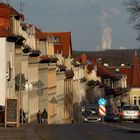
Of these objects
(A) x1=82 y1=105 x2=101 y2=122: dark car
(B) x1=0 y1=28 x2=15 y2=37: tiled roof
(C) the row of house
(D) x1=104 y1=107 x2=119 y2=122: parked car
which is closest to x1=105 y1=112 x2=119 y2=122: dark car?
(D) x1=104 y1=107 x2=119 y2=122: parked car

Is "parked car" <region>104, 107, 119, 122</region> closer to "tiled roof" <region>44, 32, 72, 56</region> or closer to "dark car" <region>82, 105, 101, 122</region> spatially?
"dark car" <region>82, 105, 101, 122</region>

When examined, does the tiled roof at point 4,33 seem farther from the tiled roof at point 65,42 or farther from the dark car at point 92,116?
the tiled roof at point 65,42

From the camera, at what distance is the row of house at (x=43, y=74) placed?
62688 mm

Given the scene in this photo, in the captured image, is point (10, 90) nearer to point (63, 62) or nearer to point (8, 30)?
point (8, 30)

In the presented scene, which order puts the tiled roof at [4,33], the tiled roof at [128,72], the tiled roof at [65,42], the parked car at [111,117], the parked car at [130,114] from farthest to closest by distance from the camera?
the tiled roof at [128,72] → the tiled roof at [65,42] → the parked car at [111,117] → the parked car at [130,114] → the tiled roof at [4,33]

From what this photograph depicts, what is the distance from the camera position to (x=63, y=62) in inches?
4139

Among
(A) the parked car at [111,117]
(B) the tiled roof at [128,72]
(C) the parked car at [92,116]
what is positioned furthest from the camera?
(B) the tiled roof at [128,72]

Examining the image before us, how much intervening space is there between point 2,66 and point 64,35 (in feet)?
188

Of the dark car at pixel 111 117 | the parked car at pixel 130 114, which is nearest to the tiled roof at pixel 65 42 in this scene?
the dark car at pixel 111 117

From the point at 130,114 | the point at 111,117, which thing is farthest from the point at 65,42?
the point at 130,114

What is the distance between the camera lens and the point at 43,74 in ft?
289

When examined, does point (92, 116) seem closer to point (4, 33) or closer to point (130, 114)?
point (130, 114)

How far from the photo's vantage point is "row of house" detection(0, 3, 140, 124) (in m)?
62.7

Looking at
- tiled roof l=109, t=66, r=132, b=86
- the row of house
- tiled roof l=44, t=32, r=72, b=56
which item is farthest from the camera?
tiled roof l=109, t=66, r=132, b=86
